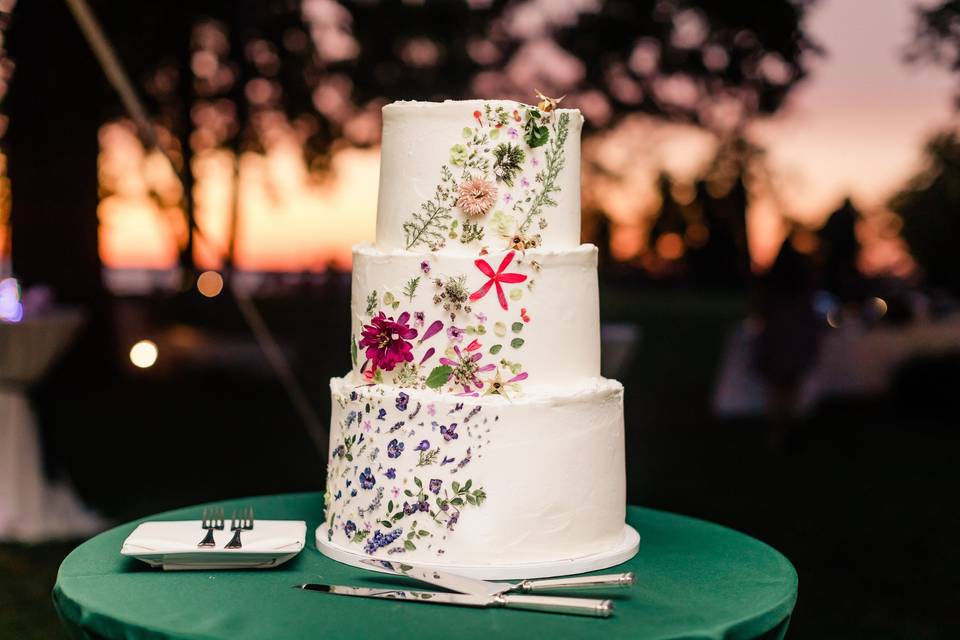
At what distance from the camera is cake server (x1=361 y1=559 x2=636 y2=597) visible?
2.32m

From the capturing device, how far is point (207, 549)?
2484mm

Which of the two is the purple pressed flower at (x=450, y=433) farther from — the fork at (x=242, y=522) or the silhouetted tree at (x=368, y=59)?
the silhouetted tree at (x=368, y=59)

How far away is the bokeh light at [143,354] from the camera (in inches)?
514

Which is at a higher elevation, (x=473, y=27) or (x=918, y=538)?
(x=473, y=27)

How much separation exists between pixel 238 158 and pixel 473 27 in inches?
150

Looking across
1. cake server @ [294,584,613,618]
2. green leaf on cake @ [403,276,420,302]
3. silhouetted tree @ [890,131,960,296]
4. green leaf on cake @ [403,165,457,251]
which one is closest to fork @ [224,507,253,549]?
cake server @ [294,584,613,618]

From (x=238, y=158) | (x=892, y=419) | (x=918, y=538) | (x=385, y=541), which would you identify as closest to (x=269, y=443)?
(x=238, y=158)

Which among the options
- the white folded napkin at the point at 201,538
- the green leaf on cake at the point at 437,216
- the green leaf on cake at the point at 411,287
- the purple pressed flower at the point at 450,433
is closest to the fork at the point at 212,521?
the white folded napkin at the point at 201,538

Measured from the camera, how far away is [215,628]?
2.10 meters

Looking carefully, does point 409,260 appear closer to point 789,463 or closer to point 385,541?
point 385,541

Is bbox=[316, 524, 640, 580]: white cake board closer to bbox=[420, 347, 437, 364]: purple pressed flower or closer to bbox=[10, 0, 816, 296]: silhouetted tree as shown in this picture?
bbox=[420, 347, 437, 364]: purple pressed flower

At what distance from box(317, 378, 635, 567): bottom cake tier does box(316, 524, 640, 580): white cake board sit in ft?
0.05

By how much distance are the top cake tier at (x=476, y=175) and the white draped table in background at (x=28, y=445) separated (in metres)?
4.82

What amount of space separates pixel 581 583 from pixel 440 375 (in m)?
0.56
